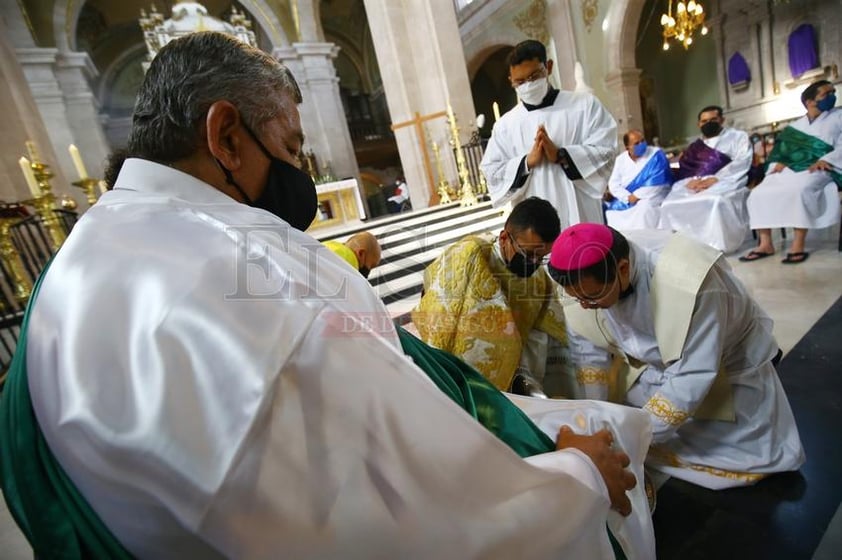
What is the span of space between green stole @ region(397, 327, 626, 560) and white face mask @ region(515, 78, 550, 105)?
228 centimetres

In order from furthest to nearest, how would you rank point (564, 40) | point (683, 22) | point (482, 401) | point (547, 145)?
point (564, 40) → point (683, 22) → point (547, 145) → point (482, 401)

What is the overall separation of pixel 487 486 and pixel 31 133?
8139 millimetres

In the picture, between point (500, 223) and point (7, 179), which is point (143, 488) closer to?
point (500, 223)

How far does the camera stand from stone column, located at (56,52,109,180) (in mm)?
9711

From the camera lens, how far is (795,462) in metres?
1.50

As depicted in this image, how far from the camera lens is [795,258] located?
380cm

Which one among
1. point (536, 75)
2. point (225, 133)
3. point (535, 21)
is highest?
point (535, 21)

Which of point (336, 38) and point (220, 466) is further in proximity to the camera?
point (336, 38)

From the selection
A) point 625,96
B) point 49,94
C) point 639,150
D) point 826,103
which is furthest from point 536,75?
point 49,94

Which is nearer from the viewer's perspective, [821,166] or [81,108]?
[821,166]

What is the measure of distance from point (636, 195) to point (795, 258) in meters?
1.88

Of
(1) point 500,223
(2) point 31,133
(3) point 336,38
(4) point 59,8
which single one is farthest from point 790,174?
(3) point 336,38

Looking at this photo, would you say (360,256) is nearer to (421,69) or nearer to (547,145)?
(547,145)

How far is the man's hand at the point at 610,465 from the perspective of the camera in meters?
0.81
